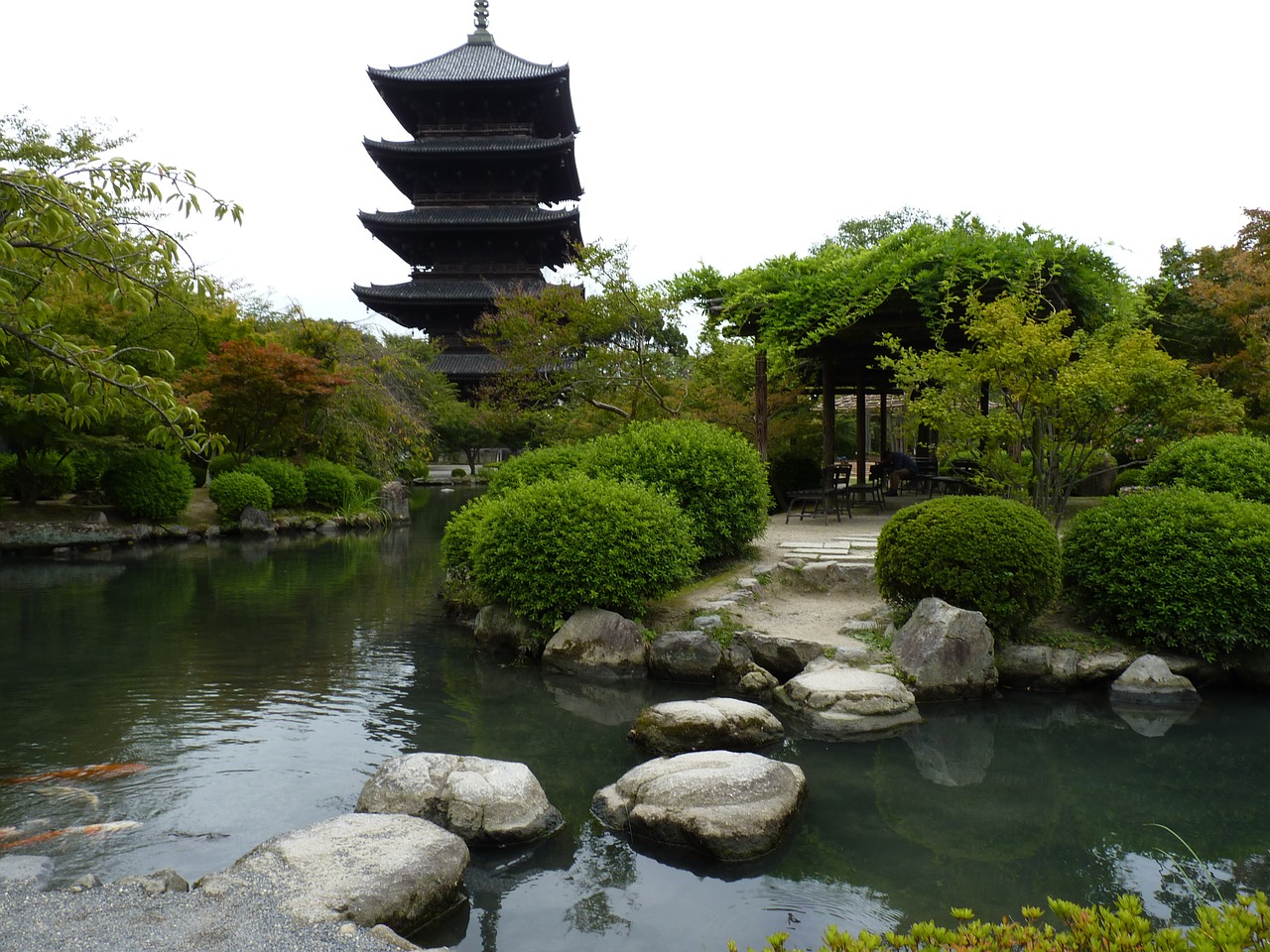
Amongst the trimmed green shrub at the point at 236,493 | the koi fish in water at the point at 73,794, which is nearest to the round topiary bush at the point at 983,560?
the koi fish in water at the point at 73,794

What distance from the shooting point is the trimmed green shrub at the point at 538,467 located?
9461 mm

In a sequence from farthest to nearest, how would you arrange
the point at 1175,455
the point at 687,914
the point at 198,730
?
the point at 1175,455 → the point at 198,730 → the point at 687,914

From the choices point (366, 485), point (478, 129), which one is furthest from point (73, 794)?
point (478, 129)

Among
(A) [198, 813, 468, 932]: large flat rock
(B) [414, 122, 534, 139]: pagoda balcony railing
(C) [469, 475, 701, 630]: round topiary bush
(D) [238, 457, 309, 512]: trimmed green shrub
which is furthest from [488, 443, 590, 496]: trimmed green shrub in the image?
(B) [414, 122, 534, 139]: pagoda balcony railing

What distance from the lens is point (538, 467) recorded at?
9672 mm

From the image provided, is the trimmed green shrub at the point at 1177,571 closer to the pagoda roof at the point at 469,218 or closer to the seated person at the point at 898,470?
the seated person at the point at 898,470

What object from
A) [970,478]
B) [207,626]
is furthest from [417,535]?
[970,478]

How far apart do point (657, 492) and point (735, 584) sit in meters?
1.16

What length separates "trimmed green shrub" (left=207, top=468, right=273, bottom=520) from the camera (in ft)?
57.5

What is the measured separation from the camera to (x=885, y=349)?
557 inches

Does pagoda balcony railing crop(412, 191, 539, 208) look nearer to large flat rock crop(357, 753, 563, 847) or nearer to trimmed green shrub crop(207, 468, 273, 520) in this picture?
trimmed green shrub crop(207, 468, 273, 520)

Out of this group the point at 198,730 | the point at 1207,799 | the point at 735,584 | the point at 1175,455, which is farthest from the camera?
the point at 1175,455

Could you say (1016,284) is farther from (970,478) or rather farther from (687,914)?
(687,914)

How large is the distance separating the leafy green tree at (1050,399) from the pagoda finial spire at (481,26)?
29.3 metres
